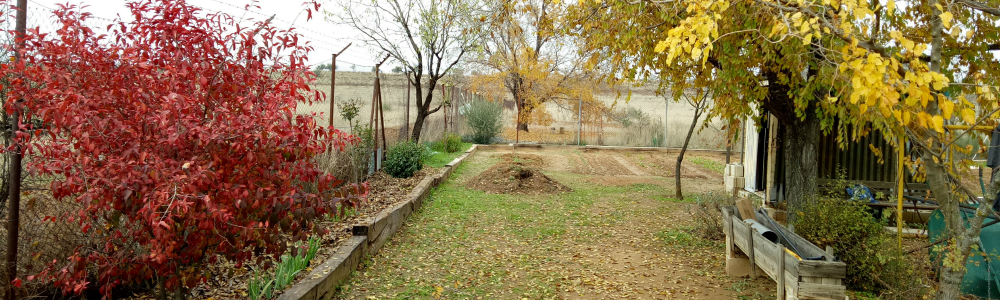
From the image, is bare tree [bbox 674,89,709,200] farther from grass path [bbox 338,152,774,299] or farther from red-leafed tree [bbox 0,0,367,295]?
red-leafed tree [bbox 0,0,367,295]

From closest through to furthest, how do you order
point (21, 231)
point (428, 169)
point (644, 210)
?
point (21, 231) < point (644, 210) < point (428, 169)

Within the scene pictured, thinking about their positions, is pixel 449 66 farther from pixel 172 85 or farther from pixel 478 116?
pixel 172 85

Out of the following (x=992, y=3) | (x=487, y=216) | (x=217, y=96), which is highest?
(x=992, y=3)

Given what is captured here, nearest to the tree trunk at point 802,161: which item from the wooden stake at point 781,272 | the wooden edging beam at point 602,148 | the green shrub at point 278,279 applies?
the wooden stake at point 781,272

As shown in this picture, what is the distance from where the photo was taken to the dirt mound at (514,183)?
1048 cm

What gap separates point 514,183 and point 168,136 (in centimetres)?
805

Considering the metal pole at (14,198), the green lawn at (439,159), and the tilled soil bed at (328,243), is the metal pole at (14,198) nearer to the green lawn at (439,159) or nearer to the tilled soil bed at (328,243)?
the tilled soil bed at (328,243)

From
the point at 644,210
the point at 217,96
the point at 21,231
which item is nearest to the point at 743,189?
the point at 644,210

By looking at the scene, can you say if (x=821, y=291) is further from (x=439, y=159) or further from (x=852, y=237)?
(x=439, y=159)

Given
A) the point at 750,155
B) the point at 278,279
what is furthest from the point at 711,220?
the point at 278,279

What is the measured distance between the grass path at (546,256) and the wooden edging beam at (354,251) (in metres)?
0.12

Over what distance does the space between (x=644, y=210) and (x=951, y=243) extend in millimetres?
5561

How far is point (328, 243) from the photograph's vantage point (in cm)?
579

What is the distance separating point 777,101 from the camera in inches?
263
